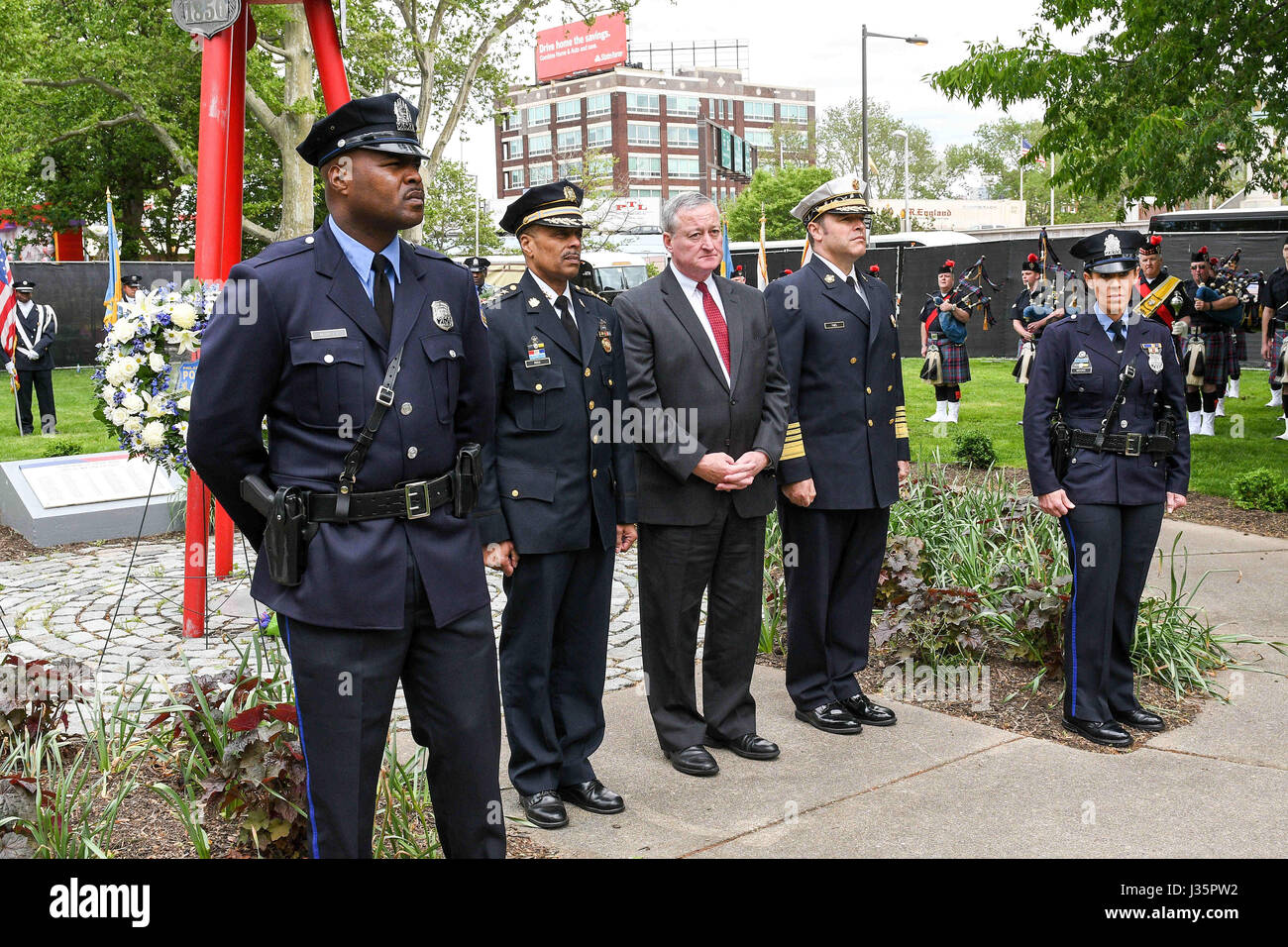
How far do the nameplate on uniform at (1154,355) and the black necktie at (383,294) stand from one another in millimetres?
3397

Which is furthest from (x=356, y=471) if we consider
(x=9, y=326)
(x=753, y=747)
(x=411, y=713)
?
(x=9, y=326)

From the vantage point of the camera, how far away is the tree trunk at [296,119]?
80.5 feet

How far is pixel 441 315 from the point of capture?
322 centimetres

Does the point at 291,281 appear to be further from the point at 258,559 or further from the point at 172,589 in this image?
the point at 172,589

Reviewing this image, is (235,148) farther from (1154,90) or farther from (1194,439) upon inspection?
(1194,439)

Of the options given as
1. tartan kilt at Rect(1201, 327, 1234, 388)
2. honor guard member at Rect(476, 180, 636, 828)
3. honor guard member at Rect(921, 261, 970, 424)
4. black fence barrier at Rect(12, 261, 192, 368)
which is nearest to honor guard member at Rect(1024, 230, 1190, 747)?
honor guard member at Rect(476, 180, 636, 828)

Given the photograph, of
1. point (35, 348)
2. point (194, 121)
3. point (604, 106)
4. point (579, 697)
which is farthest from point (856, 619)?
point (604, 106)

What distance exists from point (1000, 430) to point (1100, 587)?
31.0ft

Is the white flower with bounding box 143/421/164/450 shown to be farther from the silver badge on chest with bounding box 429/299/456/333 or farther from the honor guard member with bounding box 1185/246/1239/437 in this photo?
the honor guard member with bounding box 1185/246/1239/437

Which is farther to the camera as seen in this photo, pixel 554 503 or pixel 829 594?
pixel 829 594

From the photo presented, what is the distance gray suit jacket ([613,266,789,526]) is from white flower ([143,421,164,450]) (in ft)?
10.6

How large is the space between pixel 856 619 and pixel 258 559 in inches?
119

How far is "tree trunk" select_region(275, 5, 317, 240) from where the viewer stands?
24547mm

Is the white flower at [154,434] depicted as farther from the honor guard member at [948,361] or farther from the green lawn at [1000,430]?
the honor guard member at [948,361]
